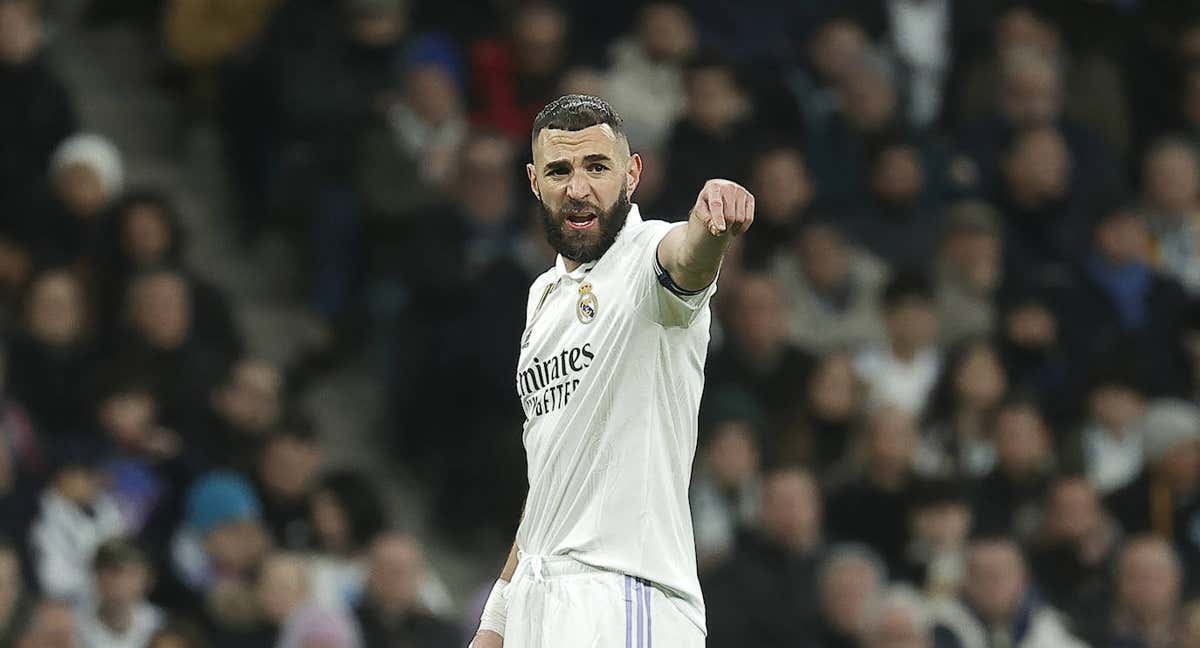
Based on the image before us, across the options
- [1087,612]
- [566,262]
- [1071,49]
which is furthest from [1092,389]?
[566,262]

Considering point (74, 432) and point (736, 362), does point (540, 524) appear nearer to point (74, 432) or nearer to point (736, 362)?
point (74, 432)

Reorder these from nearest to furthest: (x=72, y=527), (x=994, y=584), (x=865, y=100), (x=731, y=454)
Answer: (x=72, y=527), (x=994, y=584), (x=731, y=454), (x=865, y=100)

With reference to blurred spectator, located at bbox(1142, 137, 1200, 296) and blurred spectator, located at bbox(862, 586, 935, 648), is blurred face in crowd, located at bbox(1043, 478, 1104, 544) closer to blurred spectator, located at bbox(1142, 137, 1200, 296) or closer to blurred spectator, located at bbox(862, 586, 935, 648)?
blurred spectator, located at bbox(862, 586, 935, 648)

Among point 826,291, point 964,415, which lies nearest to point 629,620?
point 964,415

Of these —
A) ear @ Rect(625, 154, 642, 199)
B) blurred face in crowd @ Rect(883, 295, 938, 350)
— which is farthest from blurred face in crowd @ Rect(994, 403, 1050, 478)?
ear @ Rect(625, 154, 642, 199)

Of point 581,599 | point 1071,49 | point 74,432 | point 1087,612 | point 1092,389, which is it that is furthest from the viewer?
point 1071,49

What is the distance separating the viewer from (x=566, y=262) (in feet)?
19.9

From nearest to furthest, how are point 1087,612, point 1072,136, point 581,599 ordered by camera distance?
point 581,599, point 1087,612, point 1072,136

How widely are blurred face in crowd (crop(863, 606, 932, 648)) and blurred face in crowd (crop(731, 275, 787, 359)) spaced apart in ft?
5.96

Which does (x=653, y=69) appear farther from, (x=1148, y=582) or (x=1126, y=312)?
(x=1148, y=582)

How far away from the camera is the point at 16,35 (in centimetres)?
1139

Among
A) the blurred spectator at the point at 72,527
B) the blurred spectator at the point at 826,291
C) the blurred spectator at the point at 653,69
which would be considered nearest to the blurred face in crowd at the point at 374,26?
the blurred spectator at the point at 653,69

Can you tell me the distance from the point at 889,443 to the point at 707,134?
6.96 ft

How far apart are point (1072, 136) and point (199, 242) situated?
201 inches
